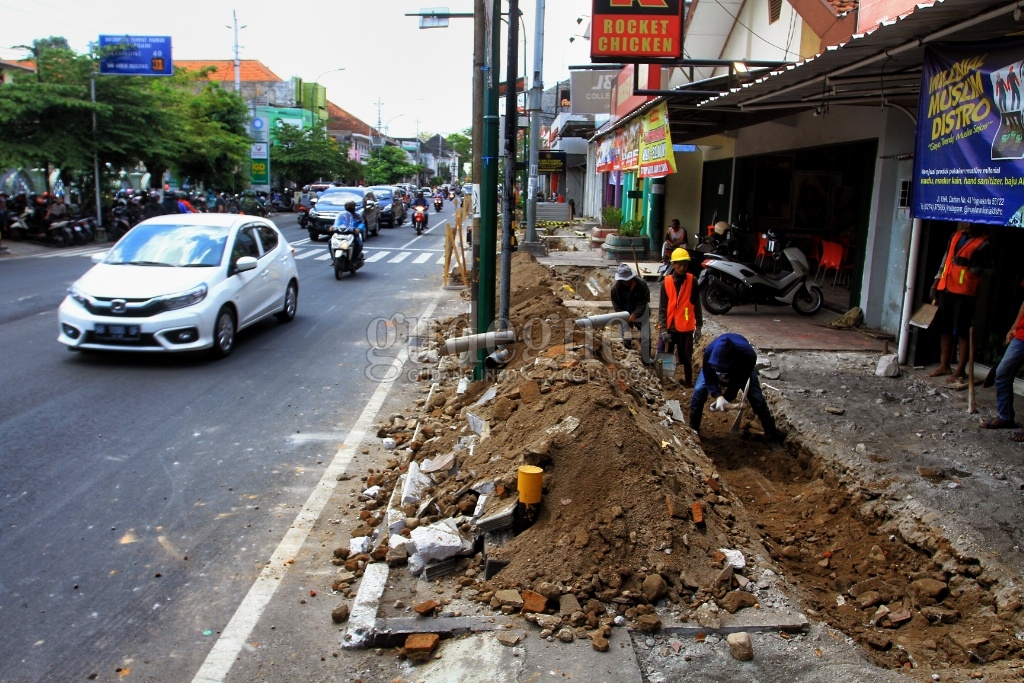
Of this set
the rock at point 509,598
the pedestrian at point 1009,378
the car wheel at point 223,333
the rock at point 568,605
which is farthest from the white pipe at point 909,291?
the car wheel at point 223,333

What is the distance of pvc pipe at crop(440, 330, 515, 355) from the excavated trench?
2.33m

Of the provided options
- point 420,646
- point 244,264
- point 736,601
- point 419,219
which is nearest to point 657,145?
point 244,264

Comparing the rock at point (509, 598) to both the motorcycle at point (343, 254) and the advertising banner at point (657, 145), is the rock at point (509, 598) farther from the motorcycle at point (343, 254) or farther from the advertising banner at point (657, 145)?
the motorcycle at point (343, 254)

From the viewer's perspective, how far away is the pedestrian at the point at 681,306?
28.0 ft

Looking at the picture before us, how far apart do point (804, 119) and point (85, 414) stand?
40.3 feet

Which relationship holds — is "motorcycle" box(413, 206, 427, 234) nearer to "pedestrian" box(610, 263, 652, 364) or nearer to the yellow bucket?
"pedestrian" box(610, 263, 652, 364)

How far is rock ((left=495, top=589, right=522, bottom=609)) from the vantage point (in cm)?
405

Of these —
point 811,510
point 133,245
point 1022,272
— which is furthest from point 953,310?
point 133,245

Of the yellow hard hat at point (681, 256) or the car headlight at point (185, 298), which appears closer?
the yellow hard hat at point (681, 256)

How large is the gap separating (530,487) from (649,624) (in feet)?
3.59

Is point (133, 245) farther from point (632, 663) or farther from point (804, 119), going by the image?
point (804, 119)

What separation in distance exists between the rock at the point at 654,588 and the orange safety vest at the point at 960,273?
593 cm

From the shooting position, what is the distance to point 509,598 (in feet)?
13.4

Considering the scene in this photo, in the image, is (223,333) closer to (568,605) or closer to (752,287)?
(568,605)
